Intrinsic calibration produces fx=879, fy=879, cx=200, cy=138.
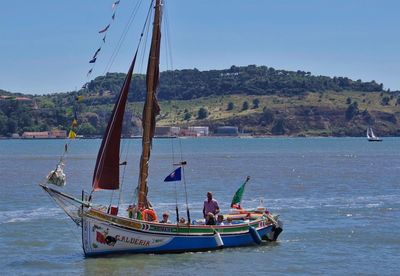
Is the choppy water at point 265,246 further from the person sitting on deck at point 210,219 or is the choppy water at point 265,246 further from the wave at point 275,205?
the person sitting on deck at point 210,219

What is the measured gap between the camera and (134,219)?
107ft

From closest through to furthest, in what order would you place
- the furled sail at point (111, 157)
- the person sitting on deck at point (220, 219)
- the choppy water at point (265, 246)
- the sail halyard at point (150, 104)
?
the choppy water at point (265, 246) → the furled sail at point (111, 157) → the sail halyard at point (150, 104) → the person sitting on deck at point (220, 219)

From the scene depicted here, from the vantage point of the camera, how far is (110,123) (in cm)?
3341

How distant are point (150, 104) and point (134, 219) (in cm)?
465

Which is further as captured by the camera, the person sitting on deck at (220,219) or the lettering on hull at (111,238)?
the person sitting on deck at (220,219)

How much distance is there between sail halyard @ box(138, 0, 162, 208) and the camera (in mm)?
34094

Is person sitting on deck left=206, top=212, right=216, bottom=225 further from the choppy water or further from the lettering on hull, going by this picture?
the lettering on hull

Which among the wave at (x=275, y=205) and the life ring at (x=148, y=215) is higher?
the life ring at (x=148, y=215)

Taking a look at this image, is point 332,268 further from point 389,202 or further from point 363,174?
point 363,174

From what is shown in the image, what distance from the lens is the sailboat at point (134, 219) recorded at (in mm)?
32312

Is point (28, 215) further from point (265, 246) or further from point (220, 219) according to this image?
point (265, 246)

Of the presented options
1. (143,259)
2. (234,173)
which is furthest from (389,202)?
(234,173)

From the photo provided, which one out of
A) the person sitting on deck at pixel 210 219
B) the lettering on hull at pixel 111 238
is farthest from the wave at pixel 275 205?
the lettering on hull at pixel 111 238

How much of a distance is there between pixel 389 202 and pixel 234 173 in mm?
35507
